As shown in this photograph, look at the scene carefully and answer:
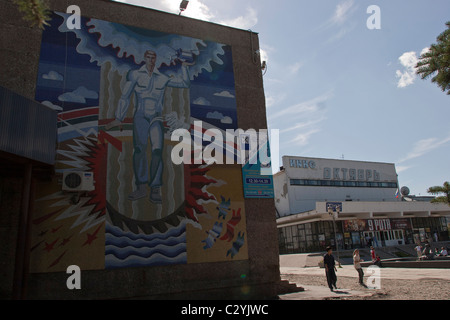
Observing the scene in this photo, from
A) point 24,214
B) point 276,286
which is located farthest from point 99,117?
point 276,286

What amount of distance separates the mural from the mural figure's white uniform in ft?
0.12

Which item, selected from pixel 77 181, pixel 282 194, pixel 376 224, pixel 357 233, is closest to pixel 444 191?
pixel 77 181

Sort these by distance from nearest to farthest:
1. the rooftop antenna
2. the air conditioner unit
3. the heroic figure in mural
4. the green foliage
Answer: the green foliage, the air conditioner unit, the heroic figure in mural, the rooftop antenna

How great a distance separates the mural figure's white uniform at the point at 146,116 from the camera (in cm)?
1216

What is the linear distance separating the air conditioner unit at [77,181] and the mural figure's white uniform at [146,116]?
148cm

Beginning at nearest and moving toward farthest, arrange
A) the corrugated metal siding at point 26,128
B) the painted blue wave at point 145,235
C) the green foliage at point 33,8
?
the green foliage at point 33,8 → the corrugated metal siding at point 26,128 → the painted blue wave at point 145,235

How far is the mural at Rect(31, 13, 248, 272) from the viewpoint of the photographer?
1088 cm

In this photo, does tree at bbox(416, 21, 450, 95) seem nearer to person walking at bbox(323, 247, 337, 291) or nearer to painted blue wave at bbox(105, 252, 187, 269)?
person walking at bbox(323, 247, 337, 291)

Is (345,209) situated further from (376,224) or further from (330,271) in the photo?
(330,271)

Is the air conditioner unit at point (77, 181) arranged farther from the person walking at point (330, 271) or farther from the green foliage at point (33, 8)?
the person walking at point (330, 271)

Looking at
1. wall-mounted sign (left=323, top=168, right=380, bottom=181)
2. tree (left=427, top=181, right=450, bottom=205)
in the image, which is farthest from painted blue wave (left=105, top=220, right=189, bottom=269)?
wall-mounted sign (left=323, top=168, right=380, bottom=181)

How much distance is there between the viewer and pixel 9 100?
8.45 meters

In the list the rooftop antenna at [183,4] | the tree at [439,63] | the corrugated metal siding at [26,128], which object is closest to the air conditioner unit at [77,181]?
the corrugated metal siding at [26,128]

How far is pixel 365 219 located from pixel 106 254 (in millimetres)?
35656
